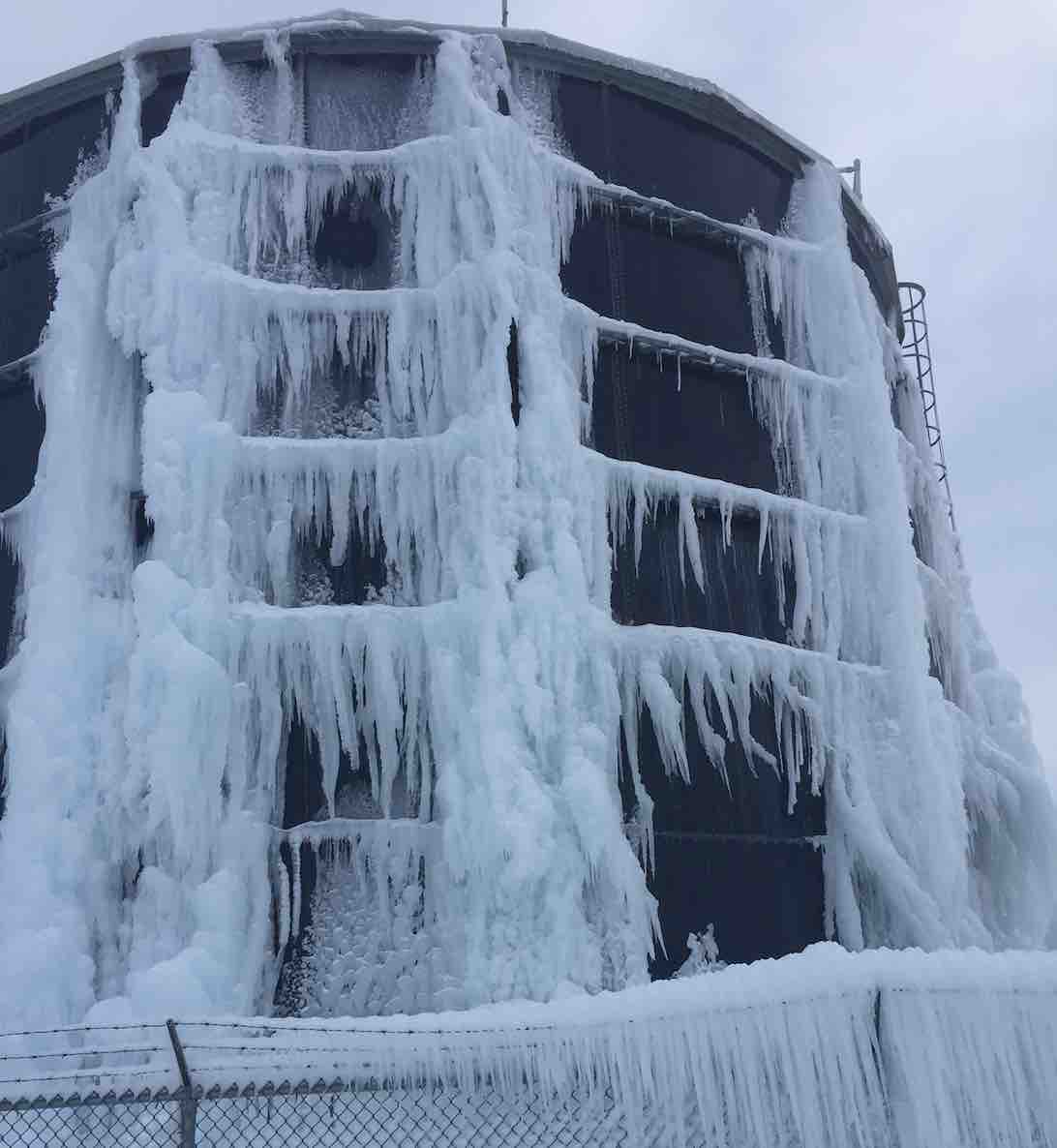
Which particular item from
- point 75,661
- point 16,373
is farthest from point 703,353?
point 16,373

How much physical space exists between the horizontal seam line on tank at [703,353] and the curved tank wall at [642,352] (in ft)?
0.21

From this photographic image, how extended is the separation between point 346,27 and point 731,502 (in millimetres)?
6894

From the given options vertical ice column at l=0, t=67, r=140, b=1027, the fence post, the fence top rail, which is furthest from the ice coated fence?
vertical ice column at l=0, t=67, r=140, b=1027

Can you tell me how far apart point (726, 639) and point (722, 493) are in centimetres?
181

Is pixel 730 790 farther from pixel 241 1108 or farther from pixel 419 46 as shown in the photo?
pixel 419 46

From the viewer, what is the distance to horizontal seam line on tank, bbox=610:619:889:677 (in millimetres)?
12414

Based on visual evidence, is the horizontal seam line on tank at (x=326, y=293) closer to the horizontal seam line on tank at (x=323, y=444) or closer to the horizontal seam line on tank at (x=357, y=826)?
the horizontal seam line on tank at (x=323, y=444)

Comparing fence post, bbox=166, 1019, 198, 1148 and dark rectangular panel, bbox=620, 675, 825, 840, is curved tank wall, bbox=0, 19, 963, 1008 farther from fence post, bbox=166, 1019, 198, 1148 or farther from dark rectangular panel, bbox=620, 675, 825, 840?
fence post, bbox=166, 1019, 198, 1148

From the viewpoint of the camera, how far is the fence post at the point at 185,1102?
554 centimetres

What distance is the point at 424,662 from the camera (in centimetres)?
1164

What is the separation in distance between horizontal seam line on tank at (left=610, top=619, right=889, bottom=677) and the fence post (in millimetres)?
7024

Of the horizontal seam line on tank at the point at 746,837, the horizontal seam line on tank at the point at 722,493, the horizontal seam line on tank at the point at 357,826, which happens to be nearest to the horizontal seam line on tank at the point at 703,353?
the horizontal seam line on tank at the point at 722,493

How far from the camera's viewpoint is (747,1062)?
6551 mm

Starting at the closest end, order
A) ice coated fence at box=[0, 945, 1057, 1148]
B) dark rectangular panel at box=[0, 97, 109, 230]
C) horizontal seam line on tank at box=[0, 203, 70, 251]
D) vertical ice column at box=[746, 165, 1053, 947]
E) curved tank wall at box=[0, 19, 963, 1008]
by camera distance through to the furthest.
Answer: ice coated fence at box=[0, 945, 1057, 1148], curved tank wall at box=[0, 19, 963, 1008], vertical ice column at box=[746, 165, 1053, 947], horizontal seam line on tank at box=[0, 203, 70, 251], dark rectangular panel at box=[0, 97, 109, 230]
